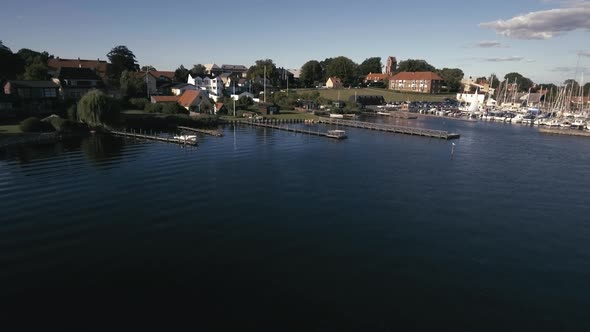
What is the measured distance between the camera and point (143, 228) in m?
30.2

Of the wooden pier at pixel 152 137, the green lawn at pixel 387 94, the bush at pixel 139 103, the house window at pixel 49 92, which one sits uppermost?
the green lawn at pixel 387 94

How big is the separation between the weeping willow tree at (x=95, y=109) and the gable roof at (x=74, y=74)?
33251 millimetres

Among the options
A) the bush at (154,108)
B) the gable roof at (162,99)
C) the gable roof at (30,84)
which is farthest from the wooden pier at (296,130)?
the gable roof at (30,84)

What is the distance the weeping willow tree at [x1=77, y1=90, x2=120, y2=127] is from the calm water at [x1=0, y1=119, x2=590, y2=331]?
18373 mm

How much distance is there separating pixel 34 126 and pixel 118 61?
7259cm

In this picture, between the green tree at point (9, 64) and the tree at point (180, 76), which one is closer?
the green tree at point (9, 64)

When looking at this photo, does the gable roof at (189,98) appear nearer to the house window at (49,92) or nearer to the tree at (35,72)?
the house window at (49,92)

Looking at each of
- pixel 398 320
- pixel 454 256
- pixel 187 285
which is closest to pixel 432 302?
pixel 398 320

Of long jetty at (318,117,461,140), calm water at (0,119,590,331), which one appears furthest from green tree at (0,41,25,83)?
long jetty at (318,117,461,140)

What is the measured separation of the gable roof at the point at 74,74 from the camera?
314 feet

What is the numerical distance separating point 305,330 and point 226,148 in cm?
4819

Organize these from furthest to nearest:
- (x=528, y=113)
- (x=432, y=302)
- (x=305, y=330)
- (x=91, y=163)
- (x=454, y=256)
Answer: (x=528, y=113) → (x=91, y=163) → (x=454, y=256) → (x=432, y=302) → (x=305, y=330)

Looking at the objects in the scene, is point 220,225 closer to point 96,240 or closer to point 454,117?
point 96,240

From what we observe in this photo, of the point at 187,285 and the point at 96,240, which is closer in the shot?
the point at 187,285
